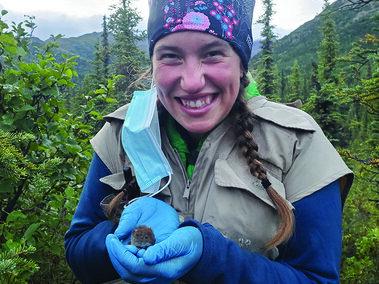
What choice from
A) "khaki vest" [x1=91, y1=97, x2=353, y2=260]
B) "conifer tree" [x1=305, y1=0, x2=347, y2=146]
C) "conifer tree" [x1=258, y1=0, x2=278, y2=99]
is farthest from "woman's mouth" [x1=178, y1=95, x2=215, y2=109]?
"conifer tree" [x1=258, y1=0, x2=278, y2=99]

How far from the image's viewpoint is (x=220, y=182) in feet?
5.49

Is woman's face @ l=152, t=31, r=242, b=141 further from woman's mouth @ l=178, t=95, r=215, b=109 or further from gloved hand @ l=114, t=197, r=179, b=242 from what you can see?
gloved hand @ l=114, t=197, r=179, b=242

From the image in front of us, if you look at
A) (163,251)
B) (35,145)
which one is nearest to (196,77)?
(163,251)

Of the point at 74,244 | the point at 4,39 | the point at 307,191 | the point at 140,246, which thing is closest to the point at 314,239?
the point at 307,191

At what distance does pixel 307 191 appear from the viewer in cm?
160

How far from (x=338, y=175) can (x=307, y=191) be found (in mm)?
180

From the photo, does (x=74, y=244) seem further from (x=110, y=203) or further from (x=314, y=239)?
(x=314, y=239)

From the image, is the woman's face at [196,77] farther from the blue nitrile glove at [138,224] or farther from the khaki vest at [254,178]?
the blue nitrile glove at [138,224]

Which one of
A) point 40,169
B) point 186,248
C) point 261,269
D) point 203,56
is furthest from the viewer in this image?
point 40,169

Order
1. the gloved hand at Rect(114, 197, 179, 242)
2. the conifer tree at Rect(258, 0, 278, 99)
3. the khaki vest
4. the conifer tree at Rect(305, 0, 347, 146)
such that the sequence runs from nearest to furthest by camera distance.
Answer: the gloved hand at Rect(114, 197, 179, 242), the khaki vest, the conifer tree at Rect(305, 0, 347, 146), the conifer tree at Rect(258, 0, 278, 99)

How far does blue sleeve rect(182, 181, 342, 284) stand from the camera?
1408 mm

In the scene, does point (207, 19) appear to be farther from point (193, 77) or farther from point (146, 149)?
point (146, 149)

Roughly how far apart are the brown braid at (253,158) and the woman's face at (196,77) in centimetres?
10

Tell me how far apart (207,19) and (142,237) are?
1.19 meters
